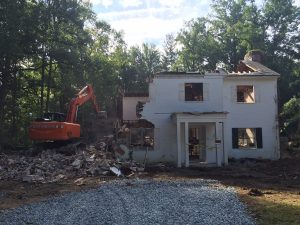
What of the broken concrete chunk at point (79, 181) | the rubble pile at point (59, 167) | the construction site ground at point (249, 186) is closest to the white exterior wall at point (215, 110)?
the construction site ground at point (249, 186)

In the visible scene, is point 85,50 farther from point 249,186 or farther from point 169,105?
point 249,186

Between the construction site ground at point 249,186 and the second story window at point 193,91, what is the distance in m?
4.94

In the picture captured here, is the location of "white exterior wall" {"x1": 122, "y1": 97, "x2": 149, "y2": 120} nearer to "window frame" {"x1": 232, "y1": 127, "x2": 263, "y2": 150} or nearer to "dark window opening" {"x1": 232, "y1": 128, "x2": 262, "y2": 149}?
"window frame" {"x1": 232, "y1": 127, "x2": 263, "y2": 150}

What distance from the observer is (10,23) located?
30.4 m

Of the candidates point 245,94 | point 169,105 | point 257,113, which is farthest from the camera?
point 245,94

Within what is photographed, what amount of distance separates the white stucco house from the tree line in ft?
7.80

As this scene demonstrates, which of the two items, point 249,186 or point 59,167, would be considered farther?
point 59,167

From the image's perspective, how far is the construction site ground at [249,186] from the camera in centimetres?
1186

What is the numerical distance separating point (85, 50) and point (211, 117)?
19030 millimetres

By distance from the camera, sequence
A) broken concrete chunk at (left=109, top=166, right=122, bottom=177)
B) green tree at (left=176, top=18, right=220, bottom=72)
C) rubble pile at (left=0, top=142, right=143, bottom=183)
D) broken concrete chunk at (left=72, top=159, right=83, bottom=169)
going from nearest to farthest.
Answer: rubble pile at (left=0, top=142, right=143, bottom=183)
broken concrete chunk at (left=109, top=166, right=122, bottom=177)
broken concrete chunk at (left=72, top=159, right=83, bottom=169)
green tree at (left=176, top=18, right=220, bottom=72)

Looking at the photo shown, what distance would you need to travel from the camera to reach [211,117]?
26.5 meters

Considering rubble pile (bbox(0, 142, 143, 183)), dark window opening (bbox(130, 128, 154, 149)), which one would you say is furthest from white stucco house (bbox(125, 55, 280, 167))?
rubble pile (bbox(0, 142, 143, 183))

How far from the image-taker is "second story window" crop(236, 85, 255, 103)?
29.7 metres

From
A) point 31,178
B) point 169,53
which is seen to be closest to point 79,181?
point 31,178
